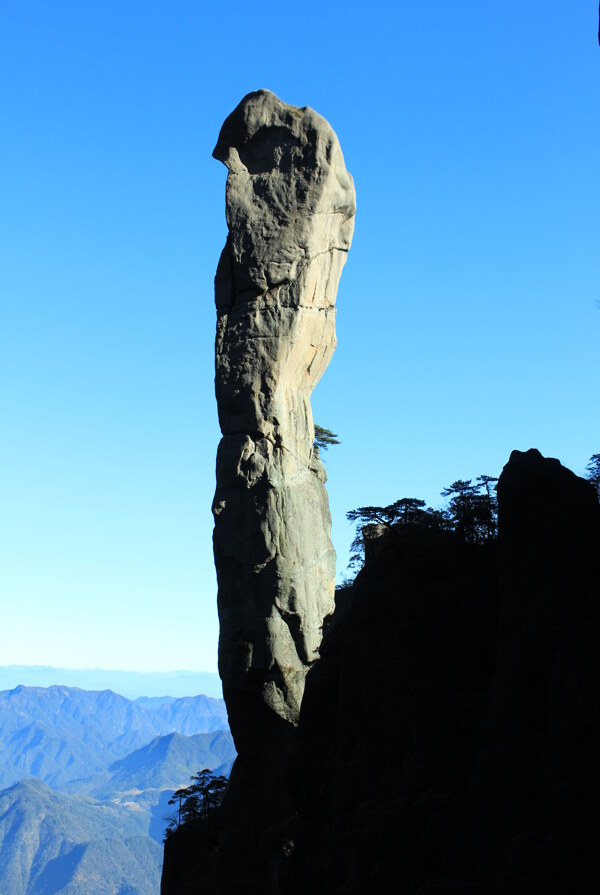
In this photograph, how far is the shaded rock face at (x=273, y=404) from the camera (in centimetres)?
3450

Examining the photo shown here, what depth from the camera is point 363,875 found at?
63.0 ft

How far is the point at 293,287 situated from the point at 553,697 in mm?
20412

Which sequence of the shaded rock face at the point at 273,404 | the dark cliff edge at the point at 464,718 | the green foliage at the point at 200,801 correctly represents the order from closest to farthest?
the dark cliff edge at the point at 464,718 < the shaded rock face at the point at 273,404 < the green foliage at the point at 200,801

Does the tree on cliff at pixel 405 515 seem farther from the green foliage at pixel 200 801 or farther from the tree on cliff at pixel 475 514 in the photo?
the green foliage at pixel 200 801

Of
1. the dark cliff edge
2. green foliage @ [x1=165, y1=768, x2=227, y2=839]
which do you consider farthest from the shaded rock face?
the dark cliff edge

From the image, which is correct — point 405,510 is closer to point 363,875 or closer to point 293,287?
point 363,875

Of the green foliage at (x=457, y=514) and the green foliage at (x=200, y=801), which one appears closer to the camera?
the green foliage at (x=457, y=514)

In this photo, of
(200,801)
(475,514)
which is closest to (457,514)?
(475,514)

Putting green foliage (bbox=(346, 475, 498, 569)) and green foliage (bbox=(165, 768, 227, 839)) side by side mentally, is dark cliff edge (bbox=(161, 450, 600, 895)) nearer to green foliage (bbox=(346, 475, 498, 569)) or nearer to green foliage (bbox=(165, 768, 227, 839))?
green foliage (bbox=(346, 475, 498, 569))

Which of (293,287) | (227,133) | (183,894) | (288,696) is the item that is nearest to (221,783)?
(183,894)

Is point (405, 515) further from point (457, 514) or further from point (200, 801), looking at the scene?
point (200, 801)

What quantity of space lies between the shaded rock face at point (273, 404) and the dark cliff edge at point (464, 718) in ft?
29.2

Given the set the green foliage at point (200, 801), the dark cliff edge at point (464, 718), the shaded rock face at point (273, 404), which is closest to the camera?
the dark cliff edge at point (464, 718)

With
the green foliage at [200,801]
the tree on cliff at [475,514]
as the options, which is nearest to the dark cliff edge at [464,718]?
the tree on cliff at [475,514]
